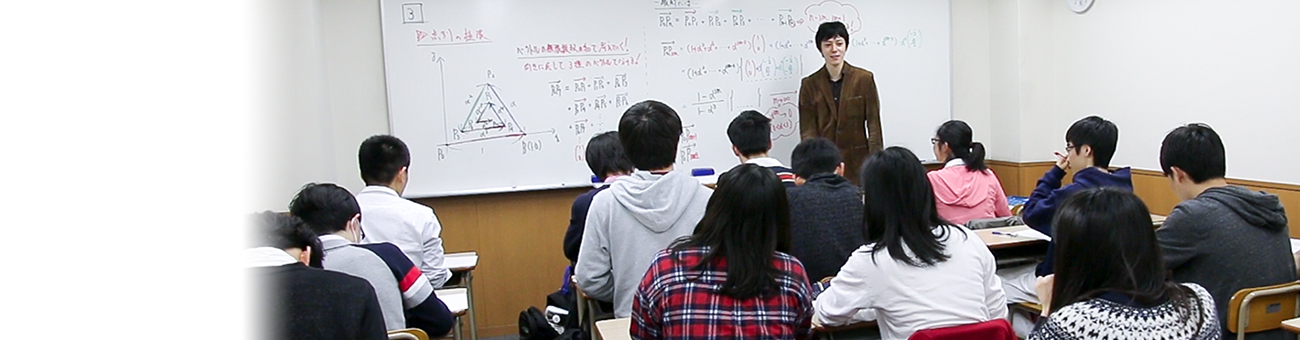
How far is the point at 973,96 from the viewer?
5.58 m

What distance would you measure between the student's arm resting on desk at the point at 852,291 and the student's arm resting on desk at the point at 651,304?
470mm

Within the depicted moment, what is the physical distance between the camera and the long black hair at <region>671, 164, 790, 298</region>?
185cm

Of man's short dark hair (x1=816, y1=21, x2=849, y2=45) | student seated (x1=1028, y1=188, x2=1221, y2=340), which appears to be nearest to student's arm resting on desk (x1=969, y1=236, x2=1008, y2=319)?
student seated (x1=1028, y1=188, x2=1221, y2=340)

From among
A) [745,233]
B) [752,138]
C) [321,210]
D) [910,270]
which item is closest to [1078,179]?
[752,138]

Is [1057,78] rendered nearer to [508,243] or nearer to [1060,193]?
[1060,193]

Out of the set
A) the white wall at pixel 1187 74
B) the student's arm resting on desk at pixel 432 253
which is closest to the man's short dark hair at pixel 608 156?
the student's arm resting on desk at pixel 432 253

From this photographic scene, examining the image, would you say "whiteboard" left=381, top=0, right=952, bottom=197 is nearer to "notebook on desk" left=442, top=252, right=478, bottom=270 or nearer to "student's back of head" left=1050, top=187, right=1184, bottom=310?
"notebook on desk" left=442, top=252, right=478, bottom=270

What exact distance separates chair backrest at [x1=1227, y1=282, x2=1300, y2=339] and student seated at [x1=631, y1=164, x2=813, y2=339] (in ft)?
4.59

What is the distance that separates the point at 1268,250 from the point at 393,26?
3810 mm

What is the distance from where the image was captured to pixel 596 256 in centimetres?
262

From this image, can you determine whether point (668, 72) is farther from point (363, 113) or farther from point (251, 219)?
point (251, 219)

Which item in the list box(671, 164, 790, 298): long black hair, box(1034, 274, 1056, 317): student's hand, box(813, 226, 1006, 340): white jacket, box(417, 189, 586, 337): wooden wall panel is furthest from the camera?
box(417, 189, 586, 337): wooden wall panel

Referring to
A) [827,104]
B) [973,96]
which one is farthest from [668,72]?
[973,96]

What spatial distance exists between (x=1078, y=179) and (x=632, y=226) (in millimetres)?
1889
